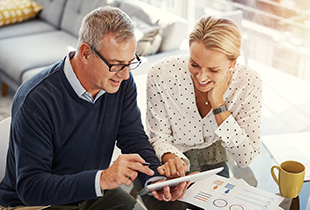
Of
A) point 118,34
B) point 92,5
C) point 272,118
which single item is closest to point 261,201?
point 118,34

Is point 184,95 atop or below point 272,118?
atop

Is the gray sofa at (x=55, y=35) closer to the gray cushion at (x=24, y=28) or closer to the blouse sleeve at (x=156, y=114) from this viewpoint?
the gray cushion at (x=24, y=28)

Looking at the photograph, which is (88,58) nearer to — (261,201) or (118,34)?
(118,34)

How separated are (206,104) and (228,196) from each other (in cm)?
49

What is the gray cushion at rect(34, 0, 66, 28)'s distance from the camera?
3.97 m

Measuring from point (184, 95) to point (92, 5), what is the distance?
7.37 feet

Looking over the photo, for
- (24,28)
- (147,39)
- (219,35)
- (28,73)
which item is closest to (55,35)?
(24,28)

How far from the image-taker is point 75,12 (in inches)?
148

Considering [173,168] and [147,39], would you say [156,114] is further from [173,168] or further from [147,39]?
[147,39]

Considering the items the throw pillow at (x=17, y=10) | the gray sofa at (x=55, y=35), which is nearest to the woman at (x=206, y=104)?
the gray sofa at (x=55, y=35)

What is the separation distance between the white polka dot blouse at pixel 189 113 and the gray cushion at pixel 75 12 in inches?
82.6

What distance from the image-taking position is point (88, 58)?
1.34m

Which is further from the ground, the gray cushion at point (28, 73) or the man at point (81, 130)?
the man at point (81, 130)

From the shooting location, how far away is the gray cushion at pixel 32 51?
10.6ft
